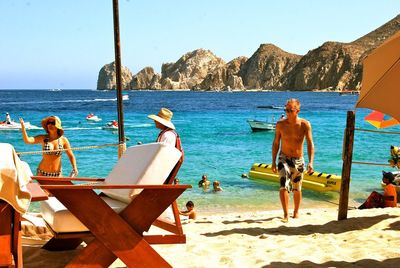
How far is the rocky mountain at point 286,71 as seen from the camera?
471 feet

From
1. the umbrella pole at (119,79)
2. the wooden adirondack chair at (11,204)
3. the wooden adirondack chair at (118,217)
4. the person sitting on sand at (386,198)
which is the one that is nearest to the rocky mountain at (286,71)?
the person sitting on sand at (386,198)

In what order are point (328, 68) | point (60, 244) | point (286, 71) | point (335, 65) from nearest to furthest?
point (60, 244) < point (335, 65) < point (328, 68) < point (286, 71)

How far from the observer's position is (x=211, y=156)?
22.3 meters

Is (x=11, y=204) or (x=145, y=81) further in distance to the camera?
(x=145, y=81)

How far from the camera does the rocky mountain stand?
471 ft

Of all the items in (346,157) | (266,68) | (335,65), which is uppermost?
(346,157)

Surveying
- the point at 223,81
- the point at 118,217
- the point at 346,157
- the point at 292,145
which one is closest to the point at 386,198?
the point at 346,157

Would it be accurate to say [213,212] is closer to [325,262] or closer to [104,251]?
[325,262]

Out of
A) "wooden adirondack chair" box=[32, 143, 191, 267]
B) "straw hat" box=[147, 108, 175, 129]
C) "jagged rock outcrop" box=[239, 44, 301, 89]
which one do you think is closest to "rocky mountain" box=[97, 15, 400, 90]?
"jagged rock outcrop" box=[239, 44, 301, 89]

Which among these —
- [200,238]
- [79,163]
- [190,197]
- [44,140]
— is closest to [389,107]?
[200,238]

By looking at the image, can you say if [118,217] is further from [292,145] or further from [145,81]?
[145,81]

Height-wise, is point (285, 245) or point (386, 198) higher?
point (285, 245)

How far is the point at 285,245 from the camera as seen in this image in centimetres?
493

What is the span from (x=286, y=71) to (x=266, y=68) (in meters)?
7.11
